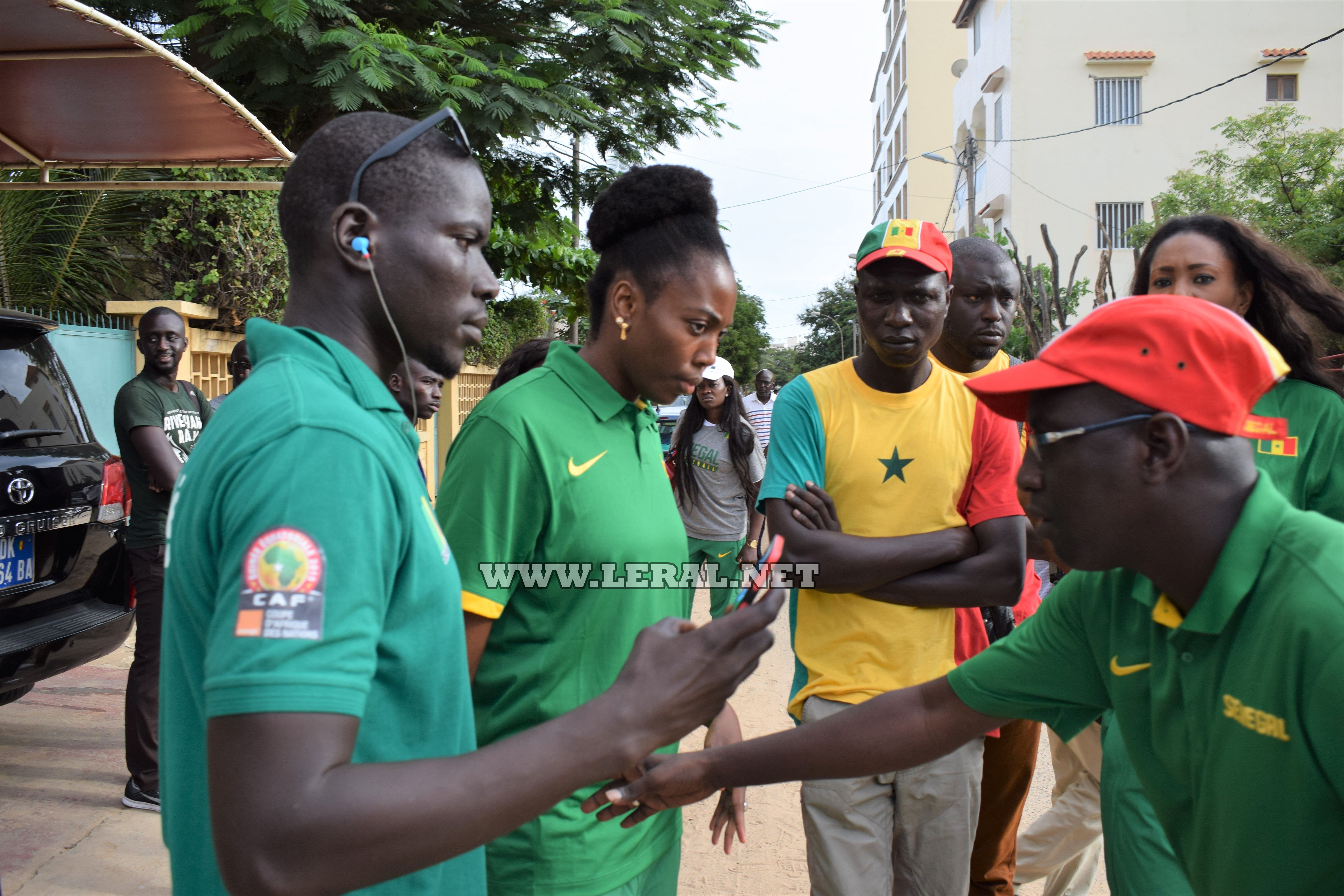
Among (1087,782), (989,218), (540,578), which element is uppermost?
(989,218)

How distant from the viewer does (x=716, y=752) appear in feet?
6.55

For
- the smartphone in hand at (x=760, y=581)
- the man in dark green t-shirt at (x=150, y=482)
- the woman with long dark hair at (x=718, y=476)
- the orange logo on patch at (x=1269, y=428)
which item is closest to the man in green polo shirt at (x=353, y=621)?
the smartphone in hand at (x=760, y=581)

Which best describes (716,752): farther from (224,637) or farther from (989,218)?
(989,218)

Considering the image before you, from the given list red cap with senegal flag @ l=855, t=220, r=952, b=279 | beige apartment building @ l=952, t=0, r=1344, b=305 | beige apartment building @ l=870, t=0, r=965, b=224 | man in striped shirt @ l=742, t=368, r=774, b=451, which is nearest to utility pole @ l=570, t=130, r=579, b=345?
man in striped shirt @ l=742, t=368, r=774, b=451

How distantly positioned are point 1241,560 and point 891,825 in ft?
5.54

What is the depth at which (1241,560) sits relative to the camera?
1.31 meters

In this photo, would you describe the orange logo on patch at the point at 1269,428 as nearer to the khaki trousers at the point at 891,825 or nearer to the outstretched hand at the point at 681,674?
the khaki trousers at the point at 891,825

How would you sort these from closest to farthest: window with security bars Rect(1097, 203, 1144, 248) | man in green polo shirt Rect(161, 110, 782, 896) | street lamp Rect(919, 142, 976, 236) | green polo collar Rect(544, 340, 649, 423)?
man in green polo shirt Rect(161, 110, 782, 896) < green polo collar Rect(544, 340, 649, 423) < street lamp Rect(919, 142, 976, 236) < window with security bars Rect(1097, 203, 1144, 248)

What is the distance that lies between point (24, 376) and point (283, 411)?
3905 millimetres

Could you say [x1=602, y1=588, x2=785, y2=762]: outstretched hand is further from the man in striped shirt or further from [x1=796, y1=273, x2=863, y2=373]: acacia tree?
[x1=796, y1=273, x2=863, y2=373]: acacia tree

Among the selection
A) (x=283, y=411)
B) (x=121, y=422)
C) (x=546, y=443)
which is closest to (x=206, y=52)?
(x=121, y=422)

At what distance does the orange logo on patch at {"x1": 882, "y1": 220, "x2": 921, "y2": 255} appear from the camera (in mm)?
2857

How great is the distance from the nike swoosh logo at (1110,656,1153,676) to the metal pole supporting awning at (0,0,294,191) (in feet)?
14.6
